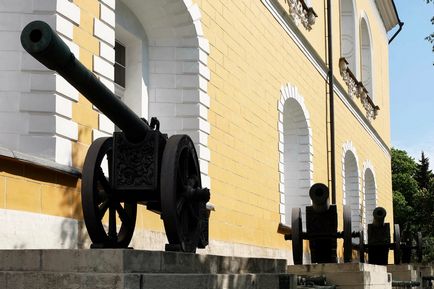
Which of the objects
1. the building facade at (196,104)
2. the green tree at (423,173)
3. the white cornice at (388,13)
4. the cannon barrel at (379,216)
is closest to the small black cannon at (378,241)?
the cannon barrel at (379,216)

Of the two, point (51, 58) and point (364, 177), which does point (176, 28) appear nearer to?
point (51, 58)

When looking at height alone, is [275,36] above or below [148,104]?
above

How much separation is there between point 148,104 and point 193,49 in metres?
0.92

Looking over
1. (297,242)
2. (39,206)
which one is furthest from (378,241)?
(39,206)

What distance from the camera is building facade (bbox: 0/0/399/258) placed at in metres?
6.75

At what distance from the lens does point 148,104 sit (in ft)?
33.5

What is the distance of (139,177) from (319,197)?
473cm

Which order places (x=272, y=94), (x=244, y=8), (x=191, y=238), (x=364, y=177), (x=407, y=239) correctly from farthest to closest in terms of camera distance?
(x=364, y=177), (x=407, y=239), (x=272, y=94), (x=244, y=8), (x=191, y=238)

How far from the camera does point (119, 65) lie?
32.8 feet

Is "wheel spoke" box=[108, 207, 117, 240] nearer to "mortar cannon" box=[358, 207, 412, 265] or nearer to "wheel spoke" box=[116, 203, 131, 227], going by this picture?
"wheel spoke" box=[116, 203, 131, 227]

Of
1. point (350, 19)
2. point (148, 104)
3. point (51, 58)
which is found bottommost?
point (51, 58)

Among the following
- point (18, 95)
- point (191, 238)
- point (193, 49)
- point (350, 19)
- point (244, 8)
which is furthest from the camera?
point (350, 19)

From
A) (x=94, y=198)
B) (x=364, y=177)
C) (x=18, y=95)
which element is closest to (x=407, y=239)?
(x=364, y=177)

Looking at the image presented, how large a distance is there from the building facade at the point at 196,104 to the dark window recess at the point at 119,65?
0.06 ft
